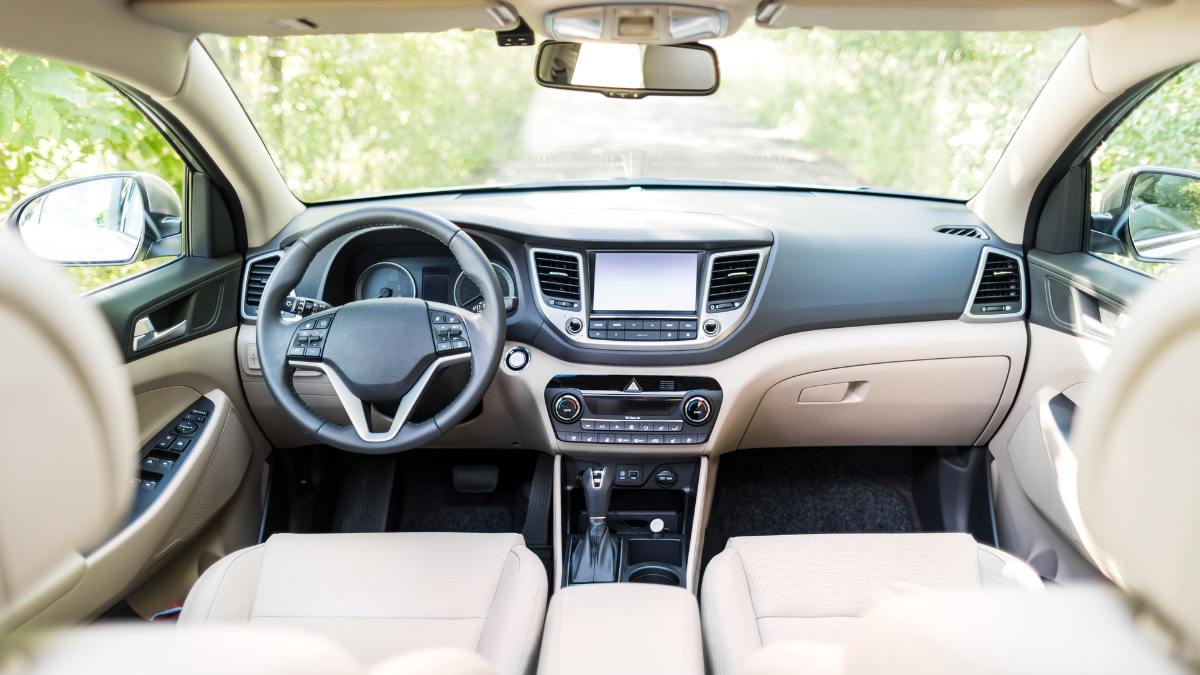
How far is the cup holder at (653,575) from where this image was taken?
2375 mm

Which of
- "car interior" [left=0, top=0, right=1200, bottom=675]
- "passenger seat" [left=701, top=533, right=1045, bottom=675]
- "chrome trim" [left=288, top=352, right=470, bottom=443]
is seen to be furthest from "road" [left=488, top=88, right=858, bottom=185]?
"passenger seat" [left=701, top=533, right=1045, bottom=675]

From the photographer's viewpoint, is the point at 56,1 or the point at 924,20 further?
the point at 924,20

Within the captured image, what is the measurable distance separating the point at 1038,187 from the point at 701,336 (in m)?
1.20

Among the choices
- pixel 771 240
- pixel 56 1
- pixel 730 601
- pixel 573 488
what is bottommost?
pixel 573 488

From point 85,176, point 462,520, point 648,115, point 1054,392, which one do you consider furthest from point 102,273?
point 648,115

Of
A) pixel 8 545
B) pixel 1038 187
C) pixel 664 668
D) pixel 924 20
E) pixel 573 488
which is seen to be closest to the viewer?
pixel 8 545

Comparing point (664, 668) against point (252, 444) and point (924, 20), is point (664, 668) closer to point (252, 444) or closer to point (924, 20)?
point (924, 20)

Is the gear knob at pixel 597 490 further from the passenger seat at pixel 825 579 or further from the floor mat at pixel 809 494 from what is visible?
the floor mat at pixel 809 494

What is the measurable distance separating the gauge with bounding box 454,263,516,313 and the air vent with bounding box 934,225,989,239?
149cm

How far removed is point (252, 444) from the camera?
8.69 ft

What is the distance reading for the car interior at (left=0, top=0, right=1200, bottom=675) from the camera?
1596 mm

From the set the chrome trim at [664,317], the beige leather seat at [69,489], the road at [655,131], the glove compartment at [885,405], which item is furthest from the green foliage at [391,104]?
the beige leather seat at [69,489]

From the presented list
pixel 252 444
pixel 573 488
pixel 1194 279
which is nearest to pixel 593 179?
pixel 573 488

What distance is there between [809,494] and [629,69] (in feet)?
6.26
